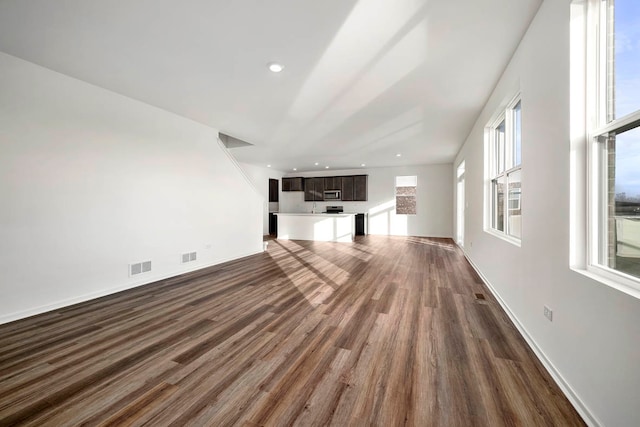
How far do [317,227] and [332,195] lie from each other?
7.35ft

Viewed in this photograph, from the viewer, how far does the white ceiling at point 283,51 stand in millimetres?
1997

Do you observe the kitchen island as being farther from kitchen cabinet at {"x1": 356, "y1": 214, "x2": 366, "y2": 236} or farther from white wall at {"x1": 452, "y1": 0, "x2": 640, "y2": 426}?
white wall at {"x1": 452, "y1": 0, "x2": 640, "y2": 426}

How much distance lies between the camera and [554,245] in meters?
1.77

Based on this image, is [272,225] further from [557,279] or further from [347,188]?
[557,279]

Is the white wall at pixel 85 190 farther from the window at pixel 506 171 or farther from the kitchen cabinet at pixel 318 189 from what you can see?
the kitchen cabinet at pixel 318 189

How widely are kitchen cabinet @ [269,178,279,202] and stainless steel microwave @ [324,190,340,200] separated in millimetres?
2058

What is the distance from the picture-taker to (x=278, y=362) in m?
1.90

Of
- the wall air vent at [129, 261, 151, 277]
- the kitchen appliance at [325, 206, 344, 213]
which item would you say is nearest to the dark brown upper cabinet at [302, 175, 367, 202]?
the kitchen appliance at [325, 206, 344, 213]

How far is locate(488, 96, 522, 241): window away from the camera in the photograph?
2.77 meters

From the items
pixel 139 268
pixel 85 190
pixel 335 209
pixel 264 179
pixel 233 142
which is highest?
pixel 233 142

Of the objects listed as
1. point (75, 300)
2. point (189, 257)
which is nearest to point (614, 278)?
point (75, 300)

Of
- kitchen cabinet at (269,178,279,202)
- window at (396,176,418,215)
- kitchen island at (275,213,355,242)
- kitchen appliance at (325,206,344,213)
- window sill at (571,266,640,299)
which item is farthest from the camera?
kitchen cabinet at (269,178,279,202)

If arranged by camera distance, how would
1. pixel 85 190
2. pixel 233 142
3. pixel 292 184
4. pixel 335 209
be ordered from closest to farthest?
pixel 85 190
pixel 233 142
pixel 335 209
pixel 292 184

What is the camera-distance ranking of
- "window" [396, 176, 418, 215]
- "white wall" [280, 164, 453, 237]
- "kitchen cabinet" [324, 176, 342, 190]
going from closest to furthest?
"white wall" [280, 164, 453, 237] → "window" [396, 176, 418, 215] → "kitchen cabinet" [324, 176, 342, 190]
